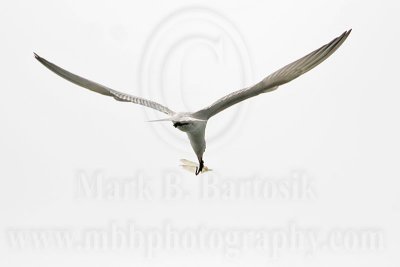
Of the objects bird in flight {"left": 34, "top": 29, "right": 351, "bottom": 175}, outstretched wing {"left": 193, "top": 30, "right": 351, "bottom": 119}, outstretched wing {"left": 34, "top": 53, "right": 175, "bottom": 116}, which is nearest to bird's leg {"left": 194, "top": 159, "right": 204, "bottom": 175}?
bird in flight {"left": 34, "top": 29, "right": 351, "bottom": 175}

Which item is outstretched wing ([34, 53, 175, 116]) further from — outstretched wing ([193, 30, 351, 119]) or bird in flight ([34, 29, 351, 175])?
outstretched wing ([193, 30, 351, 119])

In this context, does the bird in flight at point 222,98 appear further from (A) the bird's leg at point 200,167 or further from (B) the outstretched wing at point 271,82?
(A) the bird's leg at point 200,167

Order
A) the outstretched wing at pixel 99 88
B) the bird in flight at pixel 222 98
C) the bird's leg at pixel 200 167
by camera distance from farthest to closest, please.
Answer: the bird's leg at pixel 200 167 < the outstretched wing at pixel 99 88 < the bird in flight at pixel 222 98

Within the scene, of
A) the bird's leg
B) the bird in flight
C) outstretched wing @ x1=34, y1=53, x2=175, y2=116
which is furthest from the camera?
the bird's leg

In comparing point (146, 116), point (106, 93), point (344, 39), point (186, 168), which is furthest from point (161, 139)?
point (344, 39)

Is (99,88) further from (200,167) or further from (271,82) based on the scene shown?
(271,82)

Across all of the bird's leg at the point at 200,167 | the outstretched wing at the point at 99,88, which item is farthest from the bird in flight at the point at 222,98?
the bird's leg at the point at 200,167

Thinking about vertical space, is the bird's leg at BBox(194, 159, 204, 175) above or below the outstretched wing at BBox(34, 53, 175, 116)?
below

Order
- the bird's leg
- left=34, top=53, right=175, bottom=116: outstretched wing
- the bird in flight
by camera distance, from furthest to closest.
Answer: the bird's leg → left=34, top=53, right=175, bottom=116: outstretched wing → the bird in flight

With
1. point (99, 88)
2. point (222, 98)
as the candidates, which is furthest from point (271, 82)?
point (99, 88)
